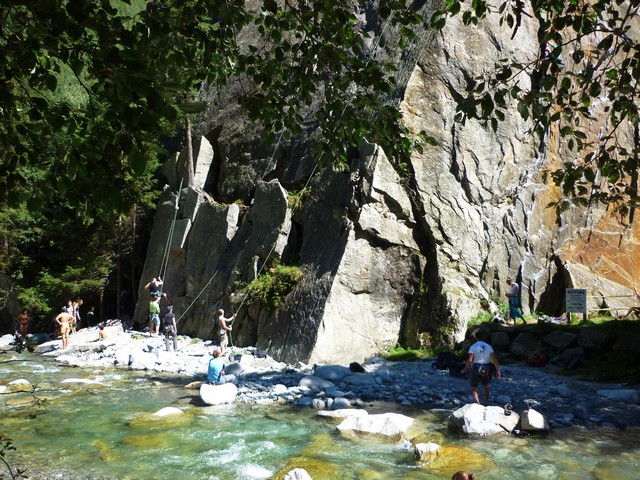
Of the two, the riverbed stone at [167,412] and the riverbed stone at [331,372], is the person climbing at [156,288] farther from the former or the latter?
the riverbed stone at [167,412]

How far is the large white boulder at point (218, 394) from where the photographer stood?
12.3 m

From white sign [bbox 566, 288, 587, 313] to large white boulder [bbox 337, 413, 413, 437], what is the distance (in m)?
6.69

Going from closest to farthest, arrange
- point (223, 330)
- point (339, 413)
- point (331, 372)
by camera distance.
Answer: point (339, 413), point (331, 372), point (223, 330)

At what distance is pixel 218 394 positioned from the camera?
12414 millimetres

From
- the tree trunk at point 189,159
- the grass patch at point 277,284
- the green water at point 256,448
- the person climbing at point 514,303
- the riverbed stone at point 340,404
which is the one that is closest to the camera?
the green water at point 256,448

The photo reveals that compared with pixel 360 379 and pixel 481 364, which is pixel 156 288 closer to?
pixel 360 379

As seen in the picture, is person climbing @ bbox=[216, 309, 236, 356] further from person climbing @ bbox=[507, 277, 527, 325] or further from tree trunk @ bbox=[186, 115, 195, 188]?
tree trunk @ bbox=[186, 115, 195, 188]

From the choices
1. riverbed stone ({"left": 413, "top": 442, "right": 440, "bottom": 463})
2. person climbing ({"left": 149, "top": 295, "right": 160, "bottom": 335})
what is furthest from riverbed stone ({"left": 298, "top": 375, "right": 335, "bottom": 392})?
person climbing ({"left": 149, "top": 295, "right": 160, "bottom": 335})

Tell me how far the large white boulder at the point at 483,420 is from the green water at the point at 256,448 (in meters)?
0.27

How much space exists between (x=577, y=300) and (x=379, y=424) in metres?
7.40

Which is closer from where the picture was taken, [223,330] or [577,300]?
[577,300]

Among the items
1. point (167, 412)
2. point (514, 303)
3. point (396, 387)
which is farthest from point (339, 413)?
point (514, 303)

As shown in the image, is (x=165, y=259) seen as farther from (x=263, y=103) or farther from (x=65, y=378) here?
(x=263, y=103)

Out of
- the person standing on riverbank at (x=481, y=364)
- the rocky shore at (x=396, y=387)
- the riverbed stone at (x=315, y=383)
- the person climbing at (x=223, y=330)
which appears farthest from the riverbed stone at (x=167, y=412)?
the person climbing at (x=223, y=330)
